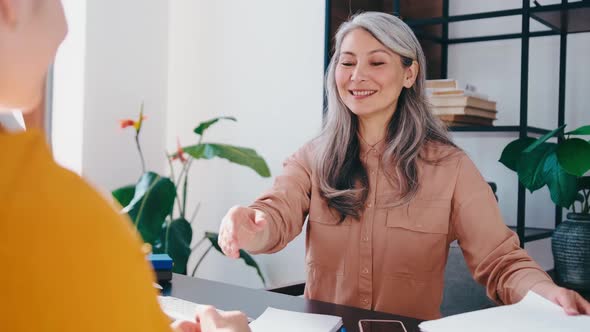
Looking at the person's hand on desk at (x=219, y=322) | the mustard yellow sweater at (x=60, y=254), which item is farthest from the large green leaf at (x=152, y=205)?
the mustard yellow sweater at (x=60, y=254)

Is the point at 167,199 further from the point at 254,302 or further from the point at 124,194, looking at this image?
the point at 254,302

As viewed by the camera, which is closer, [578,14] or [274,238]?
[274,238]

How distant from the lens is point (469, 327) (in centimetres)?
107

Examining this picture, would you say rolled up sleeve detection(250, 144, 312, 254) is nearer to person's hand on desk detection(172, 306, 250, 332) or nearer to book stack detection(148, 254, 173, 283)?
book stack detection(148, 254, 173, 283)

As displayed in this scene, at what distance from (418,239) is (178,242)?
1.50 m

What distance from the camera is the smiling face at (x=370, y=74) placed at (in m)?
1.90

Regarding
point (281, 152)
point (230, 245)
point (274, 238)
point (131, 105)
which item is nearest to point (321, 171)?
point (274, 238)

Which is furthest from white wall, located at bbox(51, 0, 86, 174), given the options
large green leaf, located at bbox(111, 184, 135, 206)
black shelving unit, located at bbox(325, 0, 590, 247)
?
black shelving unit, located at bbox(325, 0, 590, 247)

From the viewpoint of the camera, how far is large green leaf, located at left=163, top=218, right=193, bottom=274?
2967mm

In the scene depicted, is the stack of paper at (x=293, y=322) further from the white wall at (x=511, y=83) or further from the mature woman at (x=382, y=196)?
the white wall at (x=511, y=83)

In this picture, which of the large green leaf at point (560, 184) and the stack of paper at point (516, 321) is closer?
the stack of paper at point (516, 321)

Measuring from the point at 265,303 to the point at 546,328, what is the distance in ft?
1.98

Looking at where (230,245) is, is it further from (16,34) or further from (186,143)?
(186,143)

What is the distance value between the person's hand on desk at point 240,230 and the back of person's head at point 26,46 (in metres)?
0.97
